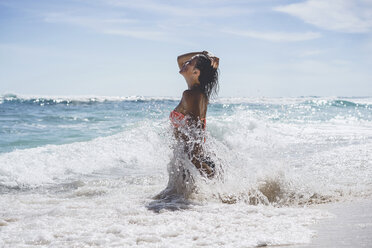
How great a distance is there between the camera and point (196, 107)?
4320 millimetres

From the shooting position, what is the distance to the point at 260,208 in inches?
147

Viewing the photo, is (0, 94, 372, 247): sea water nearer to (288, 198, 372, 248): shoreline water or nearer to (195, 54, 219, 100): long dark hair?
(288, 198, 372, 248): shoreline water

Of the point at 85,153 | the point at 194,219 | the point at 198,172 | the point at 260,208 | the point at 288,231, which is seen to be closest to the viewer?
the point at 288,231

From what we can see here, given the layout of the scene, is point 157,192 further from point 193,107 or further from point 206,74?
point 206,74

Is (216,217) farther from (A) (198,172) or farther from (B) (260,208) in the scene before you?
(A) (198,172)

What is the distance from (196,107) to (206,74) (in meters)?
0.53

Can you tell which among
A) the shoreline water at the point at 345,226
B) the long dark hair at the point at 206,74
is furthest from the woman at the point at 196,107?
the shoreline water at the point at 345,226

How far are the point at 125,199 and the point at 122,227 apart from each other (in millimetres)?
1340

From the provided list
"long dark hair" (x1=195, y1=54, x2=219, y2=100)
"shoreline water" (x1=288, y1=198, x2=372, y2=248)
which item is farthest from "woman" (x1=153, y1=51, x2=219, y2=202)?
"shoreline water" (x1=288, y1=198, x2=372, y2=248)

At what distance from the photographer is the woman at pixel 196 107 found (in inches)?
171

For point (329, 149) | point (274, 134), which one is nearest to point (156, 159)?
point (329, 149)

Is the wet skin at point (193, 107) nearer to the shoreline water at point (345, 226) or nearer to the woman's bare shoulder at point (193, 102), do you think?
the woman's bare shoulder at point (193, 102)

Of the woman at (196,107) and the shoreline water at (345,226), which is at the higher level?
the woman at (196,107)

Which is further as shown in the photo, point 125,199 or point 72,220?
point 125,199
